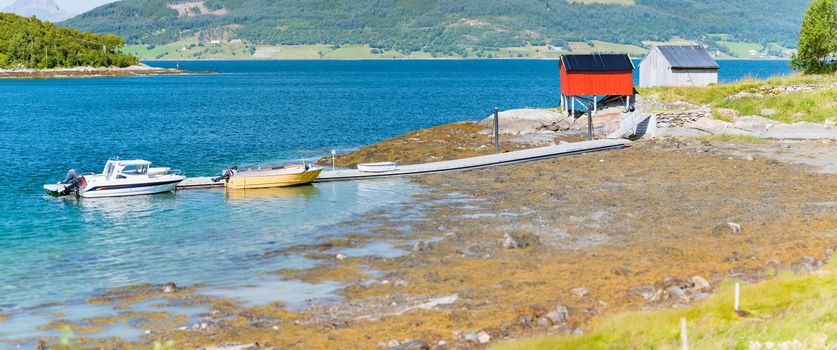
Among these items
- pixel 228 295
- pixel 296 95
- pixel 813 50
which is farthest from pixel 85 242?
pixel 296 95

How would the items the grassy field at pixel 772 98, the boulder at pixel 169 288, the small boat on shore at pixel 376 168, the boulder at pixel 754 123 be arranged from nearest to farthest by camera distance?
1. the boulder at pixel 169 288
2. the small boat on shore at pixel 376 168
3. the boulder at pixel 754 123
4. the grassy field at pixel 772 98

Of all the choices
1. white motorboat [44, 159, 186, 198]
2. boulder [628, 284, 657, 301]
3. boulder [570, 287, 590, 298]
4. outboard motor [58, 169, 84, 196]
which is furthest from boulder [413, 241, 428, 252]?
outboard motor [58, 169, 84, 196]

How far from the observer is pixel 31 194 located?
154 feet

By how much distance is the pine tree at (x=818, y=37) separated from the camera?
74000 mm

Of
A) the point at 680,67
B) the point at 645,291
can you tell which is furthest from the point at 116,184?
the point at 680,67

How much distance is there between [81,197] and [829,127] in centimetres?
4392

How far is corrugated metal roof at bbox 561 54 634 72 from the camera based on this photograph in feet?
225

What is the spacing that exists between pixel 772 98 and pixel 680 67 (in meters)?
8.61

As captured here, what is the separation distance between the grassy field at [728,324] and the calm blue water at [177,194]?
39.5 ft

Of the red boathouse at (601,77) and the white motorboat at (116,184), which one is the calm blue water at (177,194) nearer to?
the white motorboat at (116,184)

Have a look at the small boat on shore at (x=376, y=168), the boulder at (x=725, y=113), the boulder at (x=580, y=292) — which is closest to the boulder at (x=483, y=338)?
the boulder at (x=580, y=292)

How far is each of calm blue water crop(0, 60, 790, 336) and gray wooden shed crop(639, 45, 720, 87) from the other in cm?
2291

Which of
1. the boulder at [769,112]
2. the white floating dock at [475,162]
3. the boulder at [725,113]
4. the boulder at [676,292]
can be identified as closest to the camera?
the boulder at [676,292]

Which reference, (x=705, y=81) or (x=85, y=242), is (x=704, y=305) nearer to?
(x=85, y=242)
